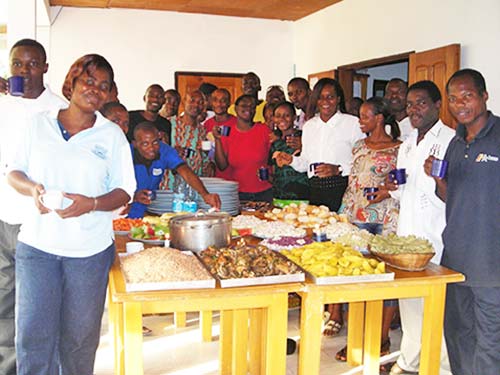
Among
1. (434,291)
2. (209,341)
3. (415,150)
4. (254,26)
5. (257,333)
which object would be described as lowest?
(209,341)

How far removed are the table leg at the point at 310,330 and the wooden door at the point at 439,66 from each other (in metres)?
3.94

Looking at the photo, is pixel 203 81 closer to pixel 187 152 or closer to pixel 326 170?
pixel 187 152

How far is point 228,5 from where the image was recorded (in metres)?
8.16

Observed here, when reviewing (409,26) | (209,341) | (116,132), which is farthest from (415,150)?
(409,26)

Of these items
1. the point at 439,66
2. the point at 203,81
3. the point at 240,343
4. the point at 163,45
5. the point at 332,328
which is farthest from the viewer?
the point at 203,81

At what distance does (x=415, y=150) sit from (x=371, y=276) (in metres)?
1.06

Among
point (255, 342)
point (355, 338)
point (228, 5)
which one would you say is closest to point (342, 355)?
point (355, 338)

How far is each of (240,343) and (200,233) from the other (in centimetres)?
82

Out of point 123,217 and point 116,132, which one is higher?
point 116,132

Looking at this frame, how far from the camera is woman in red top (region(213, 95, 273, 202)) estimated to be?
4.57 metres

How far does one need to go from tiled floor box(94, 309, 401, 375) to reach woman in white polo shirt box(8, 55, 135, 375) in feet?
3.47

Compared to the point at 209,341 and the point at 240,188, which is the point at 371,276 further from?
the point at 240,188

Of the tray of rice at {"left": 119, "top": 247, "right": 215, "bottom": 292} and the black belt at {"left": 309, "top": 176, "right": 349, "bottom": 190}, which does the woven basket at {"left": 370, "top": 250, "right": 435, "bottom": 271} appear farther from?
the black belt at {"left": 309, "top": 176, "right": 349, "bottom": 190}

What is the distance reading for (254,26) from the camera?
9258 mm
